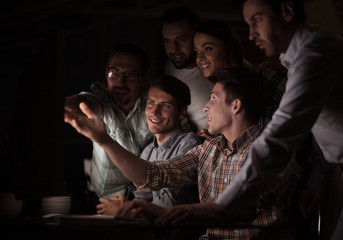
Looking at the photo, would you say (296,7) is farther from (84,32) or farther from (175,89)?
(84,32)

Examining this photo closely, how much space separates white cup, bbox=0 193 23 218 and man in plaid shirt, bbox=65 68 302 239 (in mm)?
383

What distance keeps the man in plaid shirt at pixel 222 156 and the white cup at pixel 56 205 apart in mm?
277

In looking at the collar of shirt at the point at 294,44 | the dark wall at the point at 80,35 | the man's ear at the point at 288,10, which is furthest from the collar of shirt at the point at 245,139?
the dark wall at the point at 80,35

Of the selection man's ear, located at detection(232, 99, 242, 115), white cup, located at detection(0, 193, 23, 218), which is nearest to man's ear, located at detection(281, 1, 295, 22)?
man's ear, located at detection(232, 99, 242, 115)

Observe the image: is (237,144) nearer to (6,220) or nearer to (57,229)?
(57,229)

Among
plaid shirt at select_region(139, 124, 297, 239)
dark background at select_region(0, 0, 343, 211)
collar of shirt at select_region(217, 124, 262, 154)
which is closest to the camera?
plaid shirt at select_region(139, 124, 297, 239)

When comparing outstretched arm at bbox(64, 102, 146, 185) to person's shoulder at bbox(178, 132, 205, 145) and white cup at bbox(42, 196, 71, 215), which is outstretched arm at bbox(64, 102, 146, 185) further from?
person's shoulder at bbox(178, 132, 205, 145)

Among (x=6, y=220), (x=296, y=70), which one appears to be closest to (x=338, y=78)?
(x=296, y=70)

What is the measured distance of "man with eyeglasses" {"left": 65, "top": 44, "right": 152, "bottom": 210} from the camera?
2441 millimetres

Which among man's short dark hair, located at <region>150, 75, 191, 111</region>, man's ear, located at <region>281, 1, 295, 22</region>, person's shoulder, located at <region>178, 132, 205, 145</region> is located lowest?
person's shoulder, located at <region>178, 132, 205, 145</region>

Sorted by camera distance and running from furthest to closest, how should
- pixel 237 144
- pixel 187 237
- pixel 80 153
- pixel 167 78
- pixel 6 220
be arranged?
1. pixel 80 153
2. pixel 167 78
3. pixel 237 144
4. pixel 6 220
5. pixel 187 237

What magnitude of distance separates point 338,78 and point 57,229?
1045mm

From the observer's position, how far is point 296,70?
56.9 inches

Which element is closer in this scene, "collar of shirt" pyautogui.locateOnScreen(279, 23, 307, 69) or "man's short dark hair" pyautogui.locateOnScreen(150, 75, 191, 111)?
"collar of shirt" pyautogui.locateOnScreen(279, 23, 307, 69)
